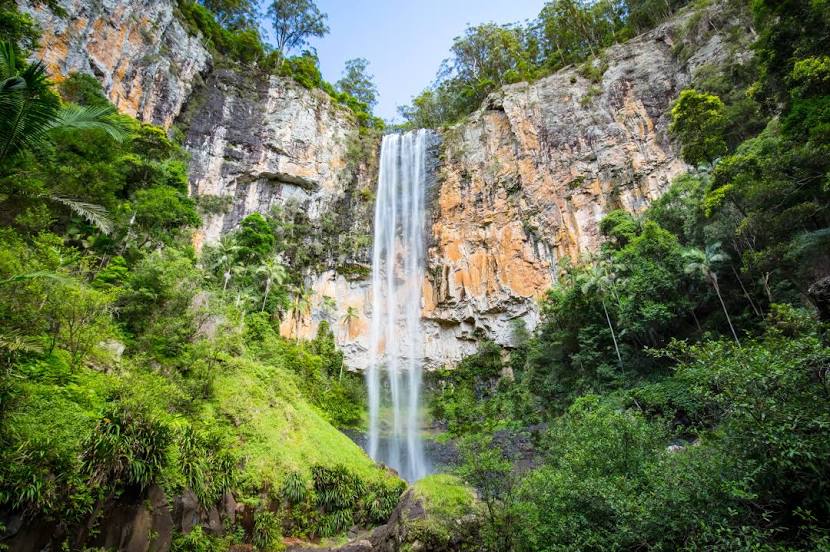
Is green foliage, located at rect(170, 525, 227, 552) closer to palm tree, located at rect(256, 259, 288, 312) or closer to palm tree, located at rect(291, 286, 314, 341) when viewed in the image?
palm tree, located at rect(256, 259, 288, 312)

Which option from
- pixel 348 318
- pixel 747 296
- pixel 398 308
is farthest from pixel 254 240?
pixel 747 296

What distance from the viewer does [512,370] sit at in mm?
30406

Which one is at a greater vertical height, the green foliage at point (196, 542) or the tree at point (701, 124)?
the tree at point (701, 124)

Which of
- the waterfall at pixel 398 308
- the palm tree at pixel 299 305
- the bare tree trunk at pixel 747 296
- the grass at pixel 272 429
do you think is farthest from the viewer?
the palm tree at pixel 299 305

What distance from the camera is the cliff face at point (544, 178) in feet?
98.4

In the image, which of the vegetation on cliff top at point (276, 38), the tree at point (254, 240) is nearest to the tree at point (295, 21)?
the vegetation on cliff top at point (276, 38)

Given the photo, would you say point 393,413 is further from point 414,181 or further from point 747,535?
point 747,535

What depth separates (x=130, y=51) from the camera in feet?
90.0

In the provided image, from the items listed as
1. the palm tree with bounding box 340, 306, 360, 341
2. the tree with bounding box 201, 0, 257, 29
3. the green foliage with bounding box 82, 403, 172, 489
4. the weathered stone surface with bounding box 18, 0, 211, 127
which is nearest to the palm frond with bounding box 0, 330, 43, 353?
the green foliage with bounding box 82, 403, 172, 489

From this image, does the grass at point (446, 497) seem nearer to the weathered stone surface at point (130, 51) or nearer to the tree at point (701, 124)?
the tree at point (701, 124)

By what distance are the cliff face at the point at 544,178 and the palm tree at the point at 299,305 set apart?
917cm

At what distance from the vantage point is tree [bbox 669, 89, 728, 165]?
19.5 m

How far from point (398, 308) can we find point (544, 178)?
49.2 feet

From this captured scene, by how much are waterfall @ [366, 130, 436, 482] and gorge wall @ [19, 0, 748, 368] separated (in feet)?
3.55
